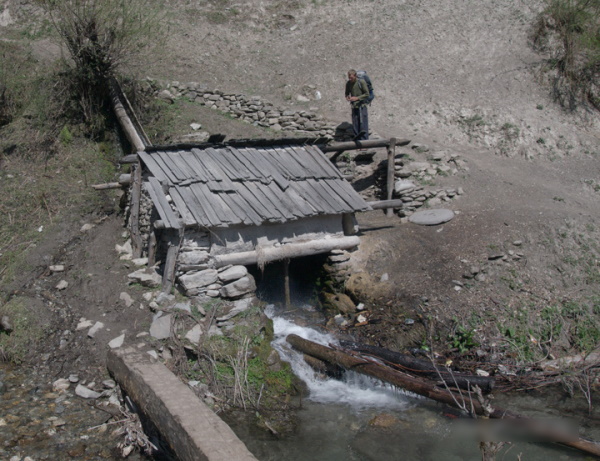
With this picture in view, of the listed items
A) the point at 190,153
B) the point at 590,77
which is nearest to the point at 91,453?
the point at 190,153

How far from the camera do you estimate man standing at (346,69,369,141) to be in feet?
38.9

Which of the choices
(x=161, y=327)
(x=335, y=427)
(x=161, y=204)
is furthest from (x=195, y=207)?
(x=335, y=427)

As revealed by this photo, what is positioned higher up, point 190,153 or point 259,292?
point 190,153

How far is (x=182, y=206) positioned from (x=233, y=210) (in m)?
0.78

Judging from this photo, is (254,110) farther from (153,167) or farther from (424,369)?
(424,369)

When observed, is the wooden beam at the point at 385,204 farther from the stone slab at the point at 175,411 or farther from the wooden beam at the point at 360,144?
the stone slab at the point at 175,411

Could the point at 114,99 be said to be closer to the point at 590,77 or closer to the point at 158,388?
the point at 158,388

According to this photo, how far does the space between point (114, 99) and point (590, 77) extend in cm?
1303

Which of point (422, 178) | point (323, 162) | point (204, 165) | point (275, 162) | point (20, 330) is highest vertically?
point (204, 165)

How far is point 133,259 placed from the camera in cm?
876

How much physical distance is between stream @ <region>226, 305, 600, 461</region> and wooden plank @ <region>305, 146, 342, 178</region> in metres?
3.81

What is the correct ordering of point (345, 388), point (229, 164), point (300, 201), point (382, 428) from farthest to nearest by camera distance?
point (229, 164), point (300, 201), point (345, 388), point (382, 428)

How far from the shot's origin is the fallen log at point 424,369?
6.57 m

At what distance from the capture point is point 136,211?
29.9ft
